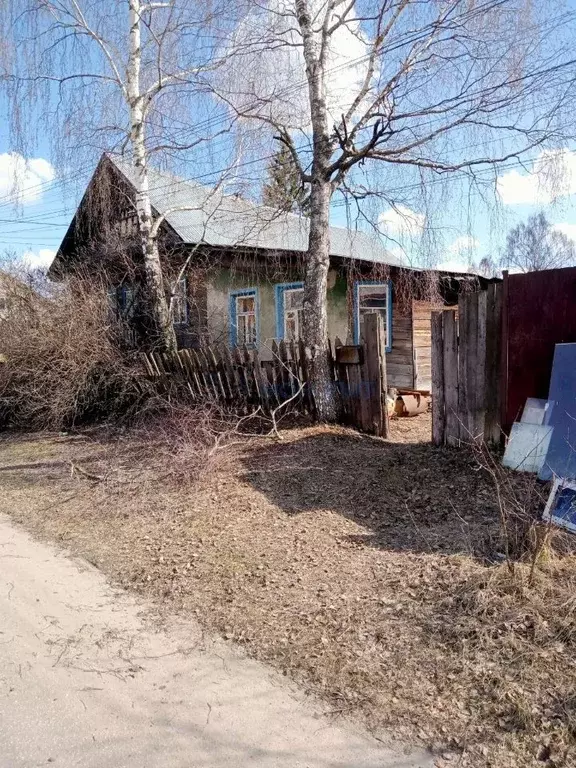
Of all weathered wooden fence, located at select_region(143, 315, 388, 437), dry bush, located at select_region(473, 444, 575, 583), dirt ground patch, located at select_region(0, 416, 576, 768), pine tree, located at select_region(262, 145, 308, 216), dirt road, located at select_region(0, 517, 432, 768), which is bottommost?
dirt road, located at select_region(0, 517, 432, 768)

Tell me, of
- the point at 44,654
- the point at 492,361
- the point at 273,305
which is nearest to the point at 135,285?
the point at 273,305

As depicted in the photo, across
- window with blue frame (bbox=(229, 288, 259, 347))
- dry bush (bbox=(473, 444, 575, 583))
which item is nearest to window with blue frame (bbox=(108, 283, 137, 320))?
window with blue frame (bbox=(229, 288, 259, 347))

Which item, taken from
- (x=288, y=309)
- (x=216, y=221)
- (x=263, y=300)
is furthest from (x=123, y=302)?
(x=288, y=309)

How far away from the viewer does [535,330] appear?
19.0 ft

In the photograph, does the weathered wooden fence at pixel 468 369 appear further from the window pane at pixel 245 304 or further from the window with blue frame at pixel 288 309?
the window pane at pixel 245 304

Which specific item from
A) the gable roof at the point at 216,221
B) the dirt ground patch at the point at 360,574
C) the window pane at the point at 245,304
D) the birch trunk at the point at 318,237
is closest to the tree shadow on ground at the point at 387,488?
the dirt ground patch at the point at 360,574

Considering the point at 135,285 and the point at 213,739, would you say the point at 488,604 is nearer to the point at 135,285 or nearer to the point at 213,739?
the point at 213,739

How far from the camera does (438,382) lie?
691cm

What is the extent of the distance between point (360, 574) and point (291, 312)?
11082 millimetres

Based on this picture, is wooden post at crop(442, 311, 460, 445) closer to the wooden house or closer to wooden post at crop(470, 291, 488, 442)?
wooden post at crop(470, 291, 488, 442)

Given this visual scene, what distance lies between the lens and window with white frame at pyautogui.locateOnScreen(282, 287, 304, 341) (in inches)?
571

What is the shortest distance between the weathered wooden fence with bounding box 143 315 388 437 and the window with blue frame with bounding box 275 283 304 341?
5219 millimetres

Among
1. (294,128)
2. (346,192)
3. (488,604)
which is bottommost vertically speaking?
(488,604)

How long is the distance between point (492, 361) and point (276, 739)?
4755 millimetres
